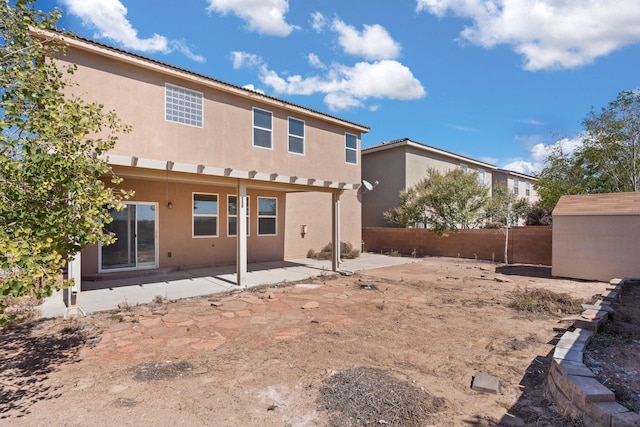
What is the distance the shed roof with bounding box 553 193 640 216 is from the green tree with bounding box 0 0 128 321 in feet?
41.1

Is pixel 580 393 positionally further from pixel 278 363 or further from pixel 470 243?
pixel 470 243

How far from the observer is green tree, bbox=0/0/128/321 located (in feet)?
9.19

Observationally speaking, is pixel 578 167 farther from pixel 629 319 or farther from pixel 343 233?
pixel 629 319

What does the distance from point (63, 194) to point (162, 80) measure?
8.04 m

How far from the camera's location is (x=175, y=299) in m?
7.74

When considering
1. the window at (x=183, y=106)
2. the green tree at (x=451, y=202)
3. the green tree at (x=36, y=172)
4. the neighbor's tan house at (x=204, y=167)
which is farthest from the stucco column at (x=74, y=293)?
the green tree at (x=451, y=202)

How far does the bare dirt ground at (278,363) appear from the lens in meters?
3.26

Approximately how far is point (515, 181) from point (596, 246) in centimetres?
2167

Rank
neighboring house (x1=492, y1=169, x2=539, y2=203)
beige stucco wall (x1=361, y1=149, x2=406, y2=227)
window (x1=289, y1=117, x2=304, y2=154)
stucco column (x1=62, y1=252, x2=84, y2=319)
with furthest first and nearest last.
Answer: neighboring house (x1=492, y1=169, x2=539, y2=203) < beige stucco wall (x1=361, y1=149, x2=406, y2=227) < window (x1=289, y1=117, x2=304, y2=154) < stucco column (x1=62, y1=252, x2=84, y2=319)

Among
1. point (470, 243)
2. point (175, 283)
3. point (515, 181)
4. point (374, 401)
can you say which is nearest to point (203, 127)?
point (175, 283)

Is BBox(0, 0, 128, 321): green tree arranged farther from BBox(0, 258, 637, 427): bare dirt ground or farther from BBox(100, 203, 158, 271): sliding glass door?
BBox(100, 203, 158, 271): sliding glass door

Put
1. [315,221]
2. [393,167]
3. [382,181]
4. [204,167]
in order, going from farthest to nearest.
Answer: [382,181]
[393,167]
[315,221]
[204,167]

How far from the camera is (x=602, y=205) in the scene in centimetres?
1031

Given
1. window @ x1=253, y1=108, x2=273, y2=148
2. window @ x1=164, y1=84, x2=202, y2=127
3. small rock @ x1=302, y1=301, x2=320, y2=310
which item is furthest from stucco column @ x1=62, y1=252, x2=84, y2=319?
window @ x1=253, y1=108, x2=273, y2=148
